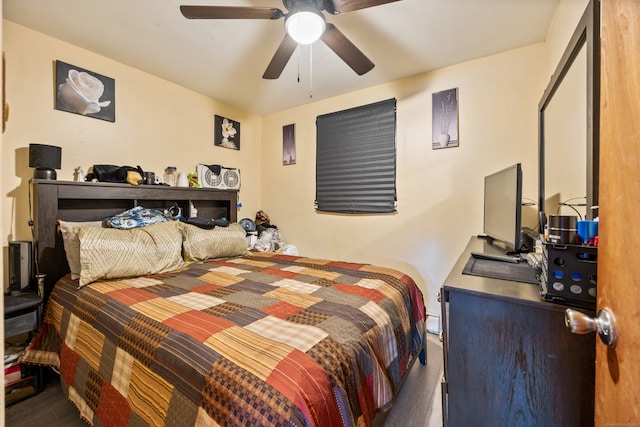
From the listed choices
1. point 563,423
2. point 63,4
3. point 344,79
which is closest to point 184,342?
point 563,423

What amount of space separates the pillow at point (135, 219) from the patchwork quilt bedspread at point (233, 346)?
1.61 ft

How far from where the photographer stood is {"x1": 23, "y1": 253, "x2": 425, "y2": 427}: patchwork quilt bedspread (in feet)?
2.75

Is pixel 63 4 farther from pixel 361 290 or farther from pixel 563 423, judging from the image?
pixel 563 423

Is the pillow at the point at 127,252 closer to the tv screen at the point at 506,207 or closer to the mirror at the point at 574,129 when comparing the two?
the tv screen at the point at 506,207

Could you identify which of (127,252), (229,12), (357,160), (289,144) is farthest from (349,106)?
Answer: (127,252)

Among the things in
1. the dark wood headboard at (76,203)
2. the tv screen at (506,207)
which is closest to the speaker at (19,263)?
the dark wood headboard at (76,203)

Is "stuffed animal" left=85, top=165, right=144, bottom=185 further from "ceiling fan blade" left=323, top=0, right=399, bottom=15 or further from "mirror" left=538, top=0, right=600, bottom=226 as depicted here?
"mirror" left=538, top=0, right=600, bottom=226

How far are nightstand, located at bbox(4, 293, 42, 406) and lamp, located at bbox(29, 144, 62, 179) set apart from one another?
2.84 feet

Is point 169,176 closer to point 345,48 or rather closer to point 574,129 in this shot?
point 345,48

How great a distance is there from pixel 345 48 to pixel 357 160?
1409 mm

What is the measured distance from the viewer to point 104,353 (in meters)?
1.25

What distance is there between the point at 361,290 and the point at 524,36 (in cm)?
243

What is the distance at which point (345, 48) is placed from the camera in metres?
1.84

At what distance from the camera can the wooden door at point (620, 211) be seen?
1.63ft
